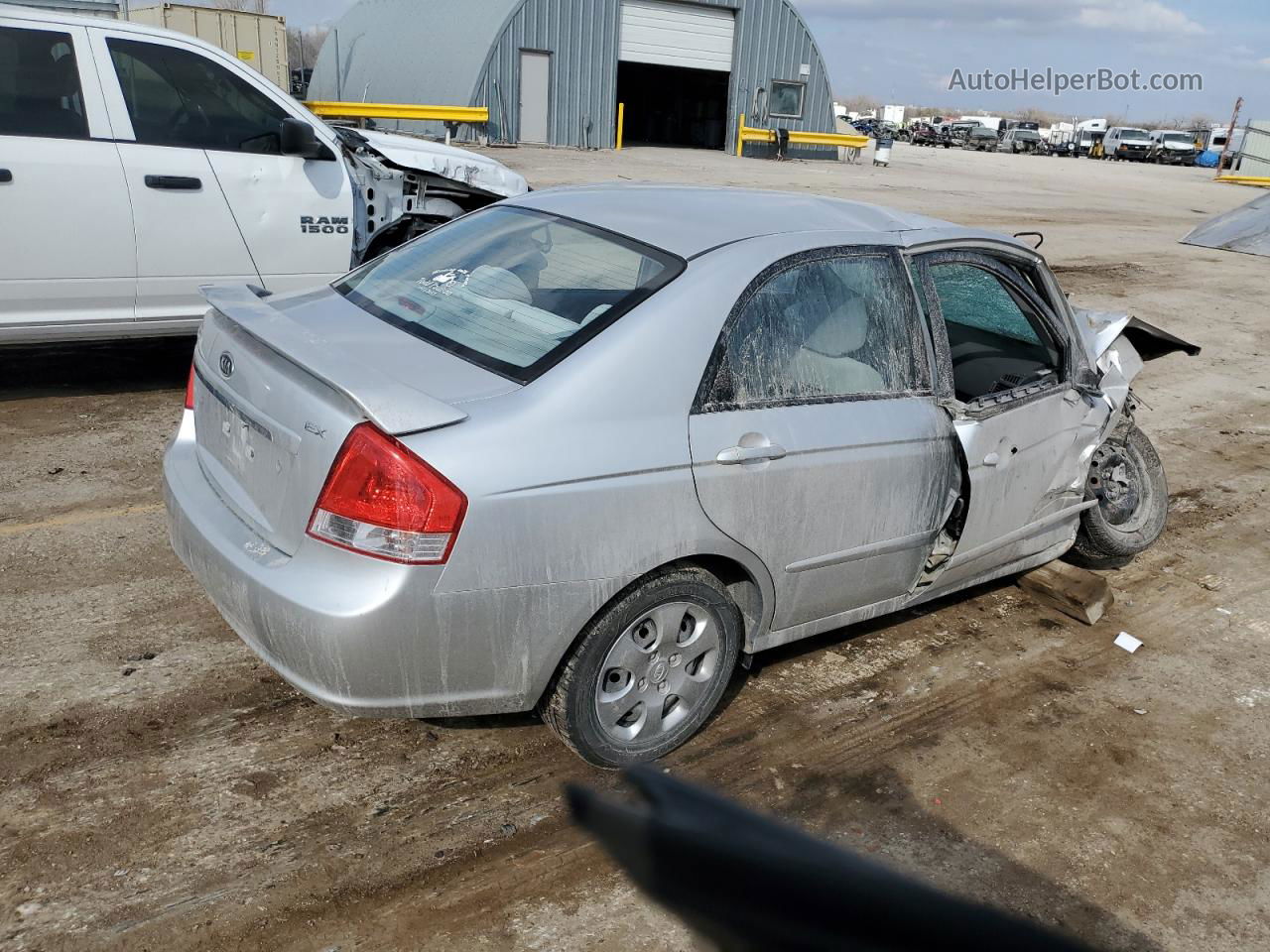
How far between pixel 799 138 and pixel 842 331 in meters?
33.0

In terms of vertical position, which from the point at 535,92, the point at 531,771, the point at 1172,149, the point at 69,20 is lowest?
the point at 531,771

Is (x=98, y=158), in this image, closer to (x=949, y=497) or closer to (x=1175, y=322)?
(x=949, y=497)

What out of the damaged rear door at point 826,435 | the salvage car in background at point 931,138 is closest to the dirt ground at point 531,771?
the damaged rear door at point 826,435

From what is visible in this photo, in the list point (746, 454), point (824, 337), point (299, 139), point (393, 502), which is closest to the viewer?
point (393, 502)

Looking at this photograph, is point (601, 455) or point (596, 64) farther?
point (596, 64)

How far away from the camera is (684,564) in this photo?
3.22 meters

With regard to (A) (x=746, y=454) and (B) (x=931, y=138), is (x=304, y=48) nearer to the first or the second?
(B) (x=931, y=138)

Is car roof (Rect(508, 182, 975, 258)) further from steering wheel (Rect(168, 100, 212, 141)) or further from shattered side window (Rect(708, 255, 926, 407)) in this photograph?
steering wheel (Rect(168, 100, 212, 141))

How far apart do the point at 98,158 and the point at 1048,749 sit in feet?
17.7

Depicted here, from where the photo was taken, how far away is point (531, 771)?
331cm

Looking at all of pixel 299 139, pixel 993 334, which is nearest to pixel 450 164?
→ pixel 299 139

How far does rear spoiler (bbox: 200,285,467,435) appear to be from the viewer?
2.76 meters

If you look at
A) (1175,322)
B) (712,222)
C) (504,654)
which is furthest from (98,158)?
(1175,322)

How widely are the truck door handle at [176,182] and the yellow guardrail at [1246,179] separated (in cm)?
3880
